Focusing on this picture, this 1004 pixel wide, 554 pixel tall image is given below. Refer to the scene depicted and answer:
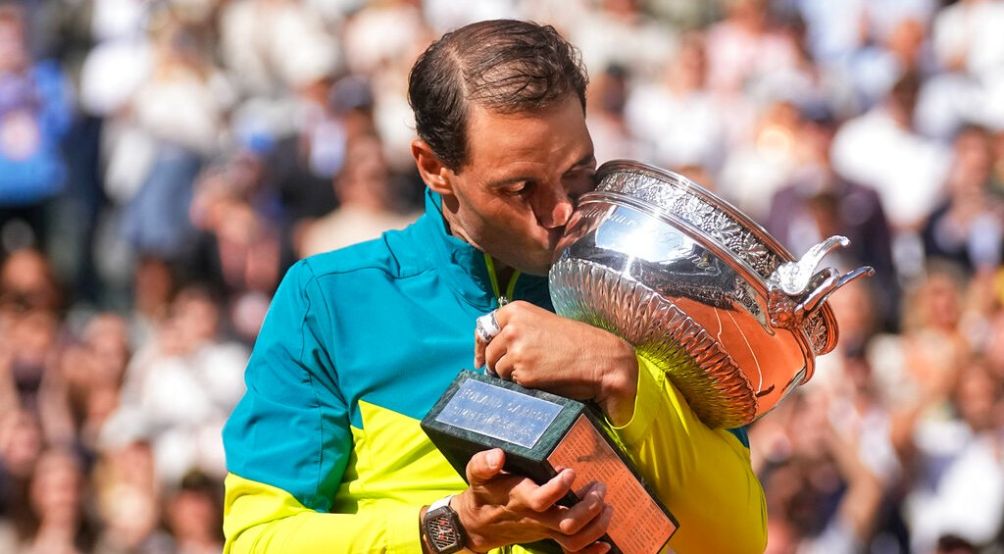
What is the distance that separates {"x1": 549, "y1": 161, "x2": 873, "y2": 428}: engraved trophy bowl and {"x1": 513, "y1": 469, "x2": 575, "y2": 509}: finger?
29cm

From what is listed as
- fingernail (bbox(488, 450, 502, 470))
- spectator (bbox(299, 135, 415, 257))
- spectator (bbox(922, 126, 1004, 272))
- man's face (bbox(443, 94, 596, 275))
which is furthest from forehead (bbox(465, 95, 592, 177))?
spectator (bbox(922, 126, 1004, 272))

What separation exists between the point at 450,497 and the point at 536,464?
0.25m

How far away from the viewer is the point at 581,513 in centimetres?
227

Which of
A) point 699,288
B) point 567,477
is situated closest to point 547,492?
point 567,477

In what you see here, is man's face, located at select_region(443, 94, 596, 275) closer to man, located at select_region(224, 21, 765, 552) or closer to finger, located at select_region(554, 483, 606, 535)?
man, located at select_region(224, 21, 765, 552)

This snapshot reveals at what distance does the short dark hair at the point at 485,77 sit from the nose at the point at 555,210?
0.14 m

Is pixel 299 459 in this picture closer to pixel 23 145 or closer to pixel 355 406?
pixel 355 406

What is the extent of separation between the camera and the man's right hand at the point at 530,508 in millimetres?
2258

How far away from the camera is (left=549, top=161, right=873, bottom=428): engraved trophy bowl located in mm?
2389

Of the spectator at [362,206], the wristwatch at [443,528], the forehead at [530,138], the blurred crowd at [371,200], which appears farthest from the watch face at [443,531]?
the spectator at [362,206]

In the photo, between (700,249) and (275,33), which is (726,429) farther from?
(275,33)

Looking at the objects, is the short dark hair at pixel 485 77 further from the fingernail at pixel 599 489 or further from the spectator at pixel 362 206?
the spectator at pixel 362 206

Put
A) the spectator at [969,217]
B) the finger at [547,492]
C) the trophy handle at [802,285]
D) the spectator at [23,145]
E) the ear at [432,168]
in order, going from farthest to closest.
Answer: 1. the spectator at [23,145]
2. the spectator at [969,217]
3. the ear at [432,168]
4. the trophy handle at [802,285]
5. the finger at [547,492]

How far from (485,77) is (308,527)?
0.72 meters
